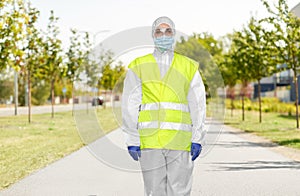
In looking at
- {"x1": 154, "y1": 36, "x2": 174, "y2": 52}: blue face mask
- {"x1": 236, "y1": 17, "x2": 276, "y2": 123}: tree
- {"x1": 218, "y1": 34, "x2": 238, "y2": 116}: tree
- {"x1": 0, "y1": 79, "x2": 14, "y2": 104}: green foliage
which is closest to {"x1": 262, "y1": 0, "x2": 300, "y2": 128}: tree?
{"x1": 236, "y1": 17, "x2": 276, "y2": 123}: tree

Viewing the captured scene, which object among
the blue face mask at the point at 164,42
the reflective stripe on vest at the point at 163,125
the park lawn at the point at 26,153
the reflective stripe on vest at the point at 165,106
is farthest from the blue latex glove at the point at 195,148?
the park lawn at the point at 26,153

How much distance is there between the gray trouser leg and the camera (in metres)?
4.57

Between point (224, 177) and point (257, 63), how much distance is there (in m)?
17.0

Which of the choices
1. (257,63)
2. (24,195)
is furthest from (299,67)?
(24,195)

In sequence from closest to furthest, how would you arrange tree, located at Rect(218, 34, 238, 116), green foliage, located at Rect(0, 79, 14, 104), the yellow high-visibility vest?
the yellow high-visibility vest < tree, located at Rect(218, 34, 238, 116) < green foliage, located at Rect(0, 79, 14, 104)

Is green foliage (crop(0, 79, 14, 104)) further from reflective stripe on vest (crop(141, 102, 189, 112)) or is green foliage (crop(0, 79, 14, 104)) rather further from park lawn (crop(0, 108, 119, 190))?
reflective stripe on vest (crop(141, 102, 189, 112))

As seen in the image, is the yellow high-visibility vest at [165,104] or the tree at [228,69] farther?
the tree at [228,69]

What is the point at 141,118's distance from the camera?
15.1 ft

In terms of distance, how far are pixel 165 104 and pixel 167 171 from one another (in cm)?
63

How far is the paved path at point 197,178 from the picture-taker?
7.34m

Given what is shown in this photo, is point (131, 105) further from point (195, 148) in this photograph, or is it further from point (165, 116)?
point (195, 148)

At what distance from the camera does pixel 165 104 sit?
454cm

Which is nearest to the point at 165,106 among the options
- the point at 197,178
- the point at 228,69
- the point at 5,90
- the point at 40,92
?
the point at 197,178

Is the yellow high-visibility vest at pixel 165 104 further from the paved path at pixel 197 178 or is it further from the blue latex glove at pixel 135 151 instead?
the paved path at pixel 197 178
